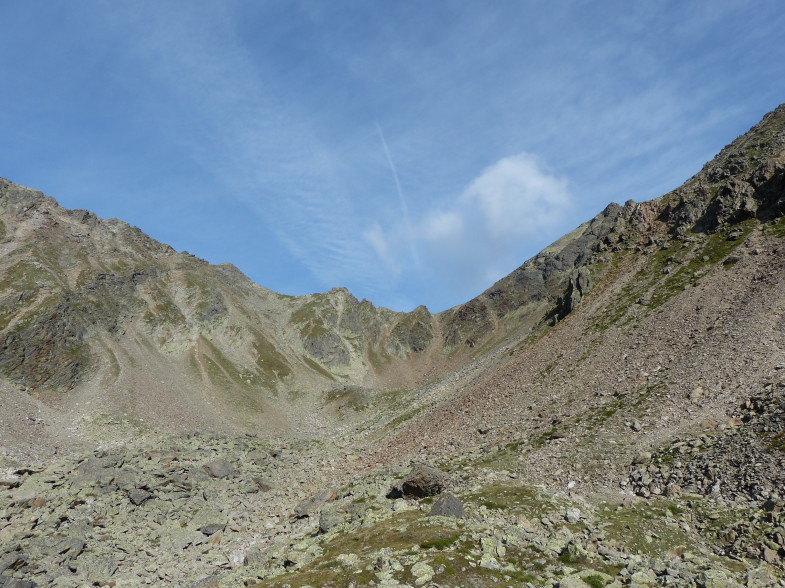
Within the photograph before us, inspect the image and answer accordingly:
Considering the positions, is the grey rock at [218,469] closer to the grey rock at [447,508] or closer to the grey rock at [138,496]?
the grey rock at [138,496]

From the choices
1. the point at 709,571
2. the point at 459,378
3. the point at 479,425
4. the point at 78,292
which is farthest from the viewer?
the point at 78,292

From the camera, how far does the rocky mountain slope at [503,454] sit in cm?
2266

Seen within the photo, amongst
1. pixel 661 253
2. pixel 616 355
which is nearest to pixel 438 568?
pixel 616 355

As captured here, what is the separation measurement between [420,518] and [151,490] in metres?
28.0

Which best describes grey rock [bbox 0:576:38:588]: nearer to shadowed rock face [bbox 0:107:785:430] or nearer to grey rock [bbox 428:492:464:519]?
grey rock [bbox 428:492:464:519]

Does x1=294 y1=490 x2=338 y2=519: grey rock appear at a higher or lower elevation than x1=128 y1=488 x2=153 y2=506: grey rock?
lower

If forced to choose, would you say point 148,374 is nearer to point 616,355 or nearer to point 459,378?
point 459,378

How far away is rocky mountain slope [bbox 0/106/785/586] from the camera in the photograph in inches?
892

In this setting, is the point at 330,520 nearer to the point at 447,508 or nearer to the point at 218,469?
the point at 447,508

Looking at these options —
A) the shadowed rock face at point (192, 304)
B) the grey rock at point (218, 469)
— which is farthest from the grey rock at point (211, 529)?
the shadowed rock face at point (192, 304)

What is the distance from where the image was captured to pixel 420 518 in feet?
89.6

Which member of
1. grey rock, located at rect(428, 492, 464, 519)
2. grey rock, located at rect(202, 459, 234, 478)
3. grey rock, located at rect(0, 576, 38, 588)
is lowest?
grey rock, located at rect(428, 492, 464, 519)

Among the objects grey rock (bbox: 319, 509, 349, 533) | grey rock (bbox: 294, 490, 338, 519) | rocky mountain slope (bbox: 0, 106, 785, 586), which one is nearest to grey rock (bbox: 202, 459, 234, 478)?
rocky mountain slope (bbox: 0, 106, 785, 586)

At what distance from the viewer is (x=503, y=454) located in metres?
40.7
